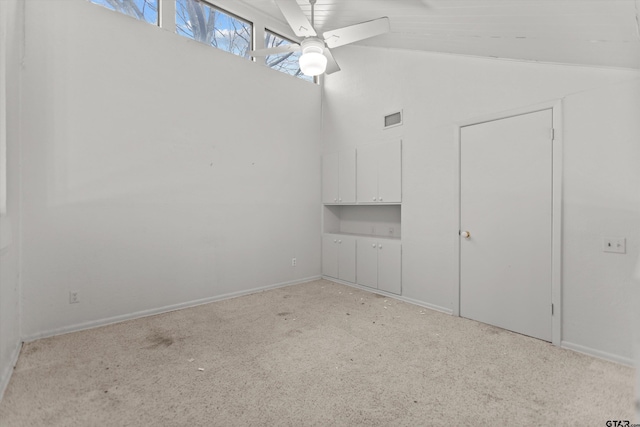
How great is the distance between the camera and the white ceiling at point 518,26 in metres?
1.66

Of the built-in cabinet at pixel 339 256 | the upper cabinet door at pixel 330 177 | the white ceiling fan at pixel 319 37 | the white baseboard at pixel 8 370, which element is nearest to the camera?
the white baseboard at pixel 8 370

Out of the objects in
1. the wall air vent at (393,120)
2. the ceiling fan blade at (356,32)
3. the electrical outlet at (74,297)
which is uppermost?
the ceiling fan blade at (356,32)

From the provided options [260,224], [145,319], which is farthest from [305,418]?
[260,224]

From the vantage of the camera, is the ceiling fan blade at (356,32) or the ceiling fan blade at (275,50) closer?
the ceiling fan blade at (356,32)

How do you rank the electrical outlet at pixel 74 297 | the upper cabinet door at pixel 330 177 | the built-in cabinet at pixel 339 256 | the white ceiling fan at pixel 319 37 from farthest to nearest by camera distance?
the upper cabinet door at pixel 330 177, the built-in cabinet at pixel 339 256, the electrical outlet at pixel 74 297, the white ceiling fan at pixel 319 37

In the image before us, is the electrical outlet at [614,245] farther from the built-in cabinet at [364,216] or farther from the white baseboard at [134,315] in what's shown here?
the white baseboard at [134,315]

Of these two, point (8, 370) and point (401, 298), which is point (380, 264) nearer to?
point (401, 298)

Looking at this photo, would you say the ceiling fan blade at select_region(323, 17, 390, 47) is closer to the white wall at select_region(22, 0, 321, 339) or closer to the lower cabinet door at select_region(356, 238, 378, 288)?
the white wall at select_region(22, 0, 321, 339)

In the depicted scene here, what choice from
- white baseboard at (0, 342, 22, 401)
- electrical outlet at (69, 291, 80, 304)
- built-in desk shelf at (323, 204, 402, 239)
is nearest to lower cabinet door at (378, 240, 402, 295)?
built-in desk shelf at (323, 204, 402, 239)

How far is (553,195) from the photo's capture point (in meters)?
2.53

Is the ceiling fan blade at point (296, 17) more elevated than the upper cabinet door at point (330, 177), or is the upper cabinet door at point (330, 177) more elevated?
the ceiling fan blade at point (296, 17)

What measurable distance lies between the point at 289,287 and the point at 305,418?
272cm

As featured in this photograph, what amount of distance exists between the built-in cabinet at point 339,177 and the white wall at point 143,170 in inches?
20.4

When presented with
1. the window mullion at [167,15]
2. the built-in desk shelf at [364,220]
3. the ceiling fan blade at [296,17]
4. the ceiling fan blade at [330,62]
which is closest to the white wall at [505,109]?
the built-in desk shelf at [364,220]
